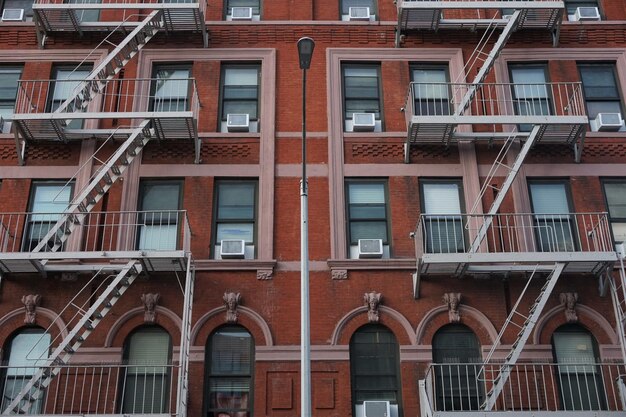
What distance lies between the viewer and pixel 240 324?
17516 millimetres

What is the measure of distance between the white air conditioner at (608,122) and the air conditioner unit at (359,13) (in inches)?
251

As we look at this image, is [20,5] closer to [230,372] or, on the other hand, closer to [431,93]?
[431,93]

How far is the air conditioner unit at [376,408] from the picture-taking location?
54.2ft

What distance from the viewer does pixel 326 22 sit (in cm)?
2134

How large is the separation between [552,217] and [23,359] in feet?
39.0

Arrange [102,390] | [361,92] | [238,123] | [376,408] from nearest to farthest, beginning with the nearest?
1. [376,408]
2. [102,390]
3. [238,123]
4. [361,92]

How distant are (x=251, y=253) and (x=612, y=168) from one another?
8.67 metres

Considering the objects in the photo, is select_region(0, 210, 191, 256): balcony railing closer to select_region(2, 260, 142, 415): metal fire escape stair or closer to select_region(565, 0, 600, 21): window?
select_region(2, 260, 142, 415): metal fire escape stair

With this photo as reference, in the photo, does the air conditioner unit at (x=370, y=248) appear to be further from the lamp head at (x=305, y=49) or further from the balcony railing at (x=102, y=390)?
the lamp head at (x=305, y=49)

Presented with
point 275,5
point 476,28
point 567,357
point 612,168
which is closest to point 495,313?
point 567,357

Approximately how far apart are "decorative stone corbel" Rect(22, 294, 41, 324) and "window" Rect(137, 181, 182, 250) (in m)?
2.48

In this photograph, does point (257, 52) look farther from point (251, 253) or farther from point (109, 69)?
point (251, 253)

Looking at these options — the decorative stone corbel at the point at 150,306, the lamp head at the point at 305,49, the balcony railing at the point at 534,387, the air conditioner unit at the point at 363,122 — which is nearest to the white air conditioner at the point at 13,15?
the decorative stone corbel at the point at 150,306

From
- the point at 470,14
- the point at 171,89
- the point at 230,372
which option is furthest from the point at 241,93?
the point at 230,372
